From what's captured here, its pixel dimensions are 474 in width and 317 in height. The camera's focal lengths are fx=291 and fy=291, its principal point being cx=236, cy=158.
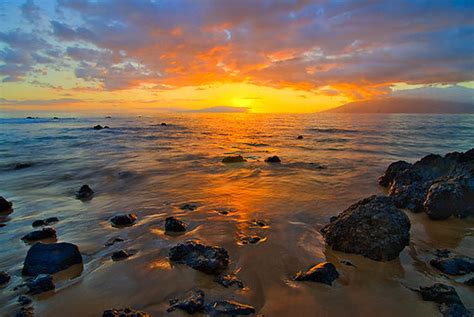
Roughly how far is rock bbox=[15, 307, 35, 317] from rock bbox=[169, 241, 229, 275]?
2.03 metres

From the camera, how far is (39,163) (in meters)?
17.2

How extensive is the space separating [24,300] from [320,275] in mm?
4209

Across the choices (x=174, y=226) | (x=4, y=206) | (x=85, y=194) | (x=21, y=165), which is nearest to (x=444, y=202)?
(x=174, y=226)

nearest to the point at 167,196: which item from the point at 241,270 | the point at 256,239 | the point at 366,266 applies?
the point at 256,239

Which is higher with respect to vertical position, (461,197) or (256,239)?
(461,197)

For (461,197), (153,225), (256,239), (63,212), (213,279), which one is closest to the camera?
(213,279)

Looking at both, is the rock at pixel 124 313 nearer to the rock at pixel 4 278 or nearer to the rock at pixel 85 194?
the rock at pixel 4 278

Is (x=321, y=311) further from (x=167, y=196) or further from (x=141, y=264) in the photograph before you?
(x=167, y=196)

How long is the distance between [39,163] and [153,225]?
14.2 metres

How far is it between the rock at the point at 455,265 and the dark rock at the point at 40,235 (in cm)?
757

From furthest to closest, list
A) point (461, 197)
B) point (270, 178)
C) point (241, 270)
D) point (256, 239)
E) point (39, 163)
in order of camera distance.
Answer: point (39, 163) → point (270, 178) → point (461, 197) → point (256, 239) → point (241, 270)

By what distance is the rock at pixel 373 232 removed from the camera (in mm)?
5262

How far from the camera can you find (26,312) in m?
3.71

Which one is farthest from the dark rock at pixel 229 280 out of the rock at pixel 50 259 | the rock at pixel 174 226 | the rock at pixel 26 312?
the rock at pixel 50 259
